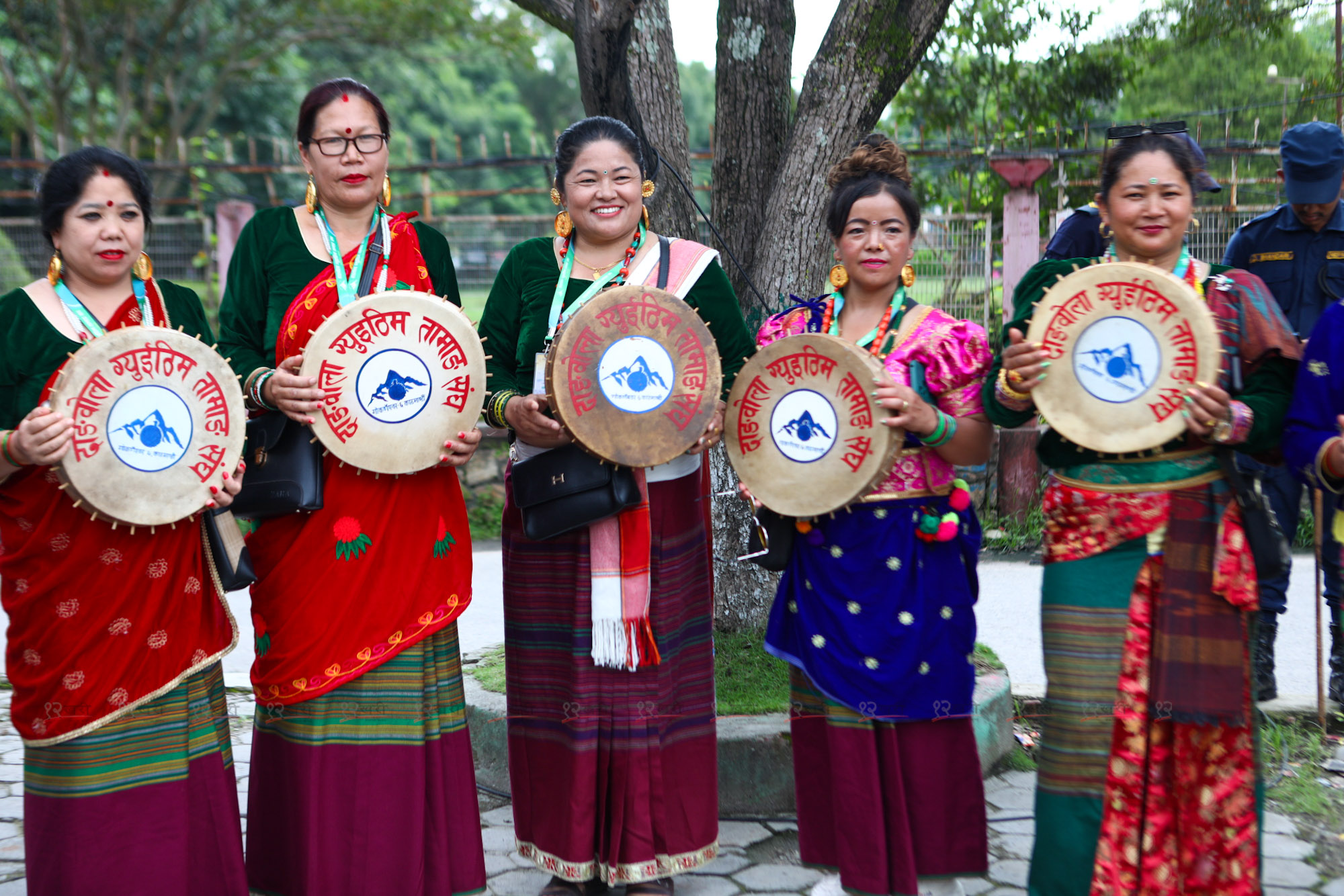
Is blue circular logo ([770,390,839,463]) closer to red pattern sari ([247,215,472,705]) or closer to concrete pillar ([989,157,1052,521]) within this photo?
red pattern sari ([247,215,472,705])

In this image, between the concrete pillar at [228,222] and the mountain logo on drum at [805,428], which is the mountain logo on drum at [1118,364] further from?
the concrete pillar at [228,222]

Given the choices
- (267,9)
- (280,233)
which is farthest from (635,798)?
(267,9)

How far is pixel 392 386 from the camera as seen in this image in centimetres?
289

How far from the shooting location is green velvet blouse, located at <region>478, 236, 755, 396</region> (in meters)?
3.11

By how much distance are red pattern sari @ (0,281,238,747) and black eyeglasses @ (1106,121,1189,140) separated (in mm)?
2492

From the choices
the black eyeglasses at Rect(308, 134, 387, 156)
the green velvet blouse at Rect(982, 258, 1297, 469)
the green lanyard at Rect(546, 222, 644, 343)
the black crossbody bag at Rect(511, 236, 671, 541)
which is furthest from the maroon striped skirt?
the black eyeglasses at Rect(308, 134, 387, 156)

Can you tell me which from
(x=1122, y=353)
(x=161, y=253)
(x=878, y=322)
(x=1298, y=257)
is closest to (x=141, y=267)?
(x=878, y=322)

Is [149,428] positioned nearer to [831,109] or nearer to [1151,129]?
[1151,129]

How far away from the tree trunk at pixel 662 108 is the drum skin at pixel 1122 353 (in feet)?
6.89

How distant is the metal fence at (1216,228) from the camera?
26.8 feet

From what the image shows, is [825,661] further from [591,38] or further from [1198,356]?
[591,38]

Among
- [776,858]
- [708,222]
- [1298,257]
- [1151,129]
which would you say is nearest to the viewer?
[1151,129]

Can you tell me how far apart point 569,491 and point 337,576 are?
627 mm

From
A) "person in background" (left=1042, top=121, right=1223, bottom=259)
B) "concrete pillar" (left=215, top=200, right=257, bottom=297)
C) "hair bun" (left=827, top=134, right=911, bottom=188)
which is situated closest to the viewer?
"hair bun" (left=827, top=134, right=911, bottom=188)
